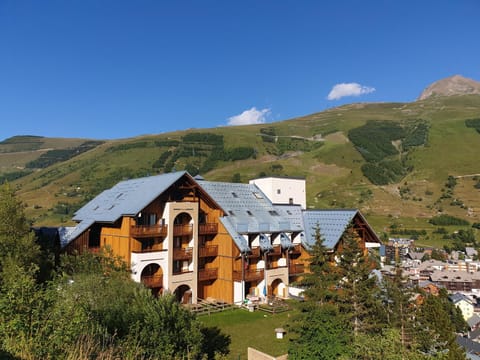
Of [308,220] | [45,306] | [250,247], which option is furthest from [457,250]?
[45,306]

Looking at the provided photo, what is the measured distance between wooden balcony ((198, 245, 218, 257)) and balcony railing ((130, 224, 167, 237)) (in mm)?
4999

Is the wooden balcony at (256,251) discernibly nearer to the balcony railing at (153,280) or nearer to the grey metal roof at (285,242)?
the grey metal roof at (285,242)

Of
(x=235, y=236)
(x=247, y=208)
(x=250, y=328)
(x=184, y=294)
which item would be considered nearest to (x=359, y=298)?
(x=250, y=328)

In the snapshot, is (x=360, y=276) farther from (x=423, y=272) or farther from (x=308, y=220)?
(x=423, y=272)

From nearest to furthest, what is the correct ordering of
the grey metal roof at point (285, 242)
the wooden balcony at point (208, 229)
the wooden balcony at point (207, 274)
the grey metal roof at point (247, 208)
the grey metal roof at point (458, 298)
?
1. the wooden balcony at point (207, 274)
2. the wooden balcony at point (208, 229)
3. the grey metal roof at point (247, 208)
4. the grey metal roof at point (285, 242)
5. the grey metal roof at point (458, 298)

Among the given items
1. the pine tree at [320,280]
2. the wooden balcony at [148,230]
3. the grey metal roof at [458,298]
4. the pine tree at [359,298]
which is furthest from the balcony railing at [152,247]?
the grey metal roof at [458,298]

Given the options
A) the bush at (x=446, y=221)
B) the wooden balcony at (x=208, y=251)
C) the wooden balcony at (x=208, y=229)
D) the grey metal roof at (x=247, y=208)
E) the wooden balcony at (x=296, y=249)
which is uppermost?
the grey metal roof at (x=247, y=208)

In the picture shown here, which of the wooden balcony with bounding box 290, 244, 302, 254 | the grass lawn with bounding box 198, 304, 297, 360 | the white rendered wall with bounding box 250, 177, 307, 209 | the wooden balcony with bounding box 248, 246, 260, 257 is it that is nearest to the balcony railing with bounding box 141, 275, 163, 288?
the grass lawn with bounding box 198, 304, 297, 360

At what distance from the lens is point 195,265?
128ft

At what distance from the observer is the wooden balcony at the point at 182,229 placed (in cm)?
3797

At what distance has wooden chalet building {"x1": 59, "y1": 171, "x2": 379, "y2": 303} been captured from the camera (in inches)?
1435

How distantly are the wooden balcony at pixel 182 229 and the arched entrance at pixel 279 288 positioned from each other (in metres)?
12.6

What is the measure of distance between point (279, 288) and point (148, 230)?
711 inches

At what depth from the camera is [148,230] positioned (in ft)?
117
